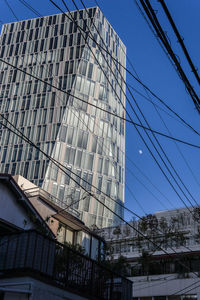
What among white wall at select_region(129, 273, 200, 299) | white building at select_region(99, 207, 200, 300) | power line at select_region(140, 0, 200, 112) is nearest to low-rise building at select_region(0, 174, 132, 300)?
power line at select_region(140, 0, 200, 112)

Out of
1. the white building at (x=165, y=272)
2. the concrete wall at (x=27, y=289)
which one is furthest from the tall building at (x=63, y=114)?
the concrete wall at (x=27, y=289)

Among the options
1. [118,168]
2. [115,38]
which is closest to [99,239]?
[118,168]

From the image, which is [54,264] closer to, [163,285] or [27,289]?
[27,289]

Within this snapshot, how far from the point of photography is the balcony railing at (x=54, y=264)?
12.3 meters

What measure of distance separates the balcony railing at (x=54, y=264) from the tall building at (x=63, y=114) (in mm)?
69647

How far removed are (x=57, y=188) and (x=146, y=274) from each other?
52.3 meters

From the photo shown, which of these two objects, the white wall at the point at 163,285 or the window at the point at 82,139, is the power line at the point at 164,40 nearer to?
the white wall at the point at 163,285

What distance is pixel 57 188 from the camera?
282 ft

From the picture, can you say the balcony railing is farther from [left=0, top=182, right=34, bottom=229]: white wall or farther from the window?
the window

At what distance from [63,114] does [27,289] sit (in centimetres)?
8335

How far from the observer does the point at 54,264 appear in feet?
42.6

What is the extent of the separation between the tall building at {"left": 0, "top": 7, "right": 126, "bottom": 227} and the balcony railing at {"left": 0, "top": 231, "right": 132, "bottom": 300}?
69.6 metres

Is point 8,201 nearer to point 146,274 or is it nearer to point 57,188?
point 146,274

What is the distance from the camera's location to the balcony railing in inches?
483
